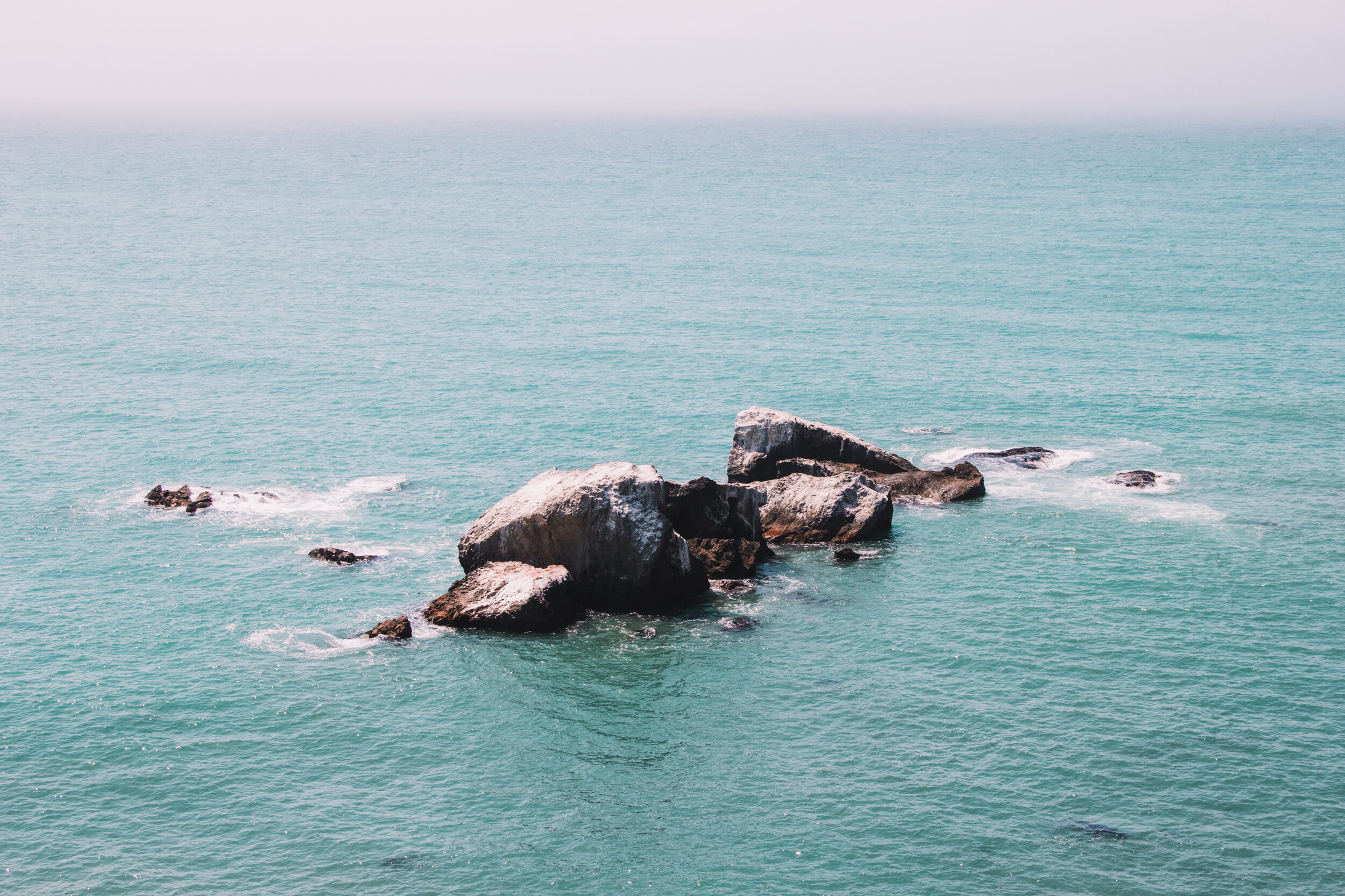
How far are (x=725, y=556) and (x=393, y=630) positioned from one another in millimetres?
17081

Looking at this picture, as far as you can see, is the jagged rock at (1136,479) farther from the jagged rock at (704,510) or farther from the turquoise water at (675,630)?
the jagged rock at (704,510)

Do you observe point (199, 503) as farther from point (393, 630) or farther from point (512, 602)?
point (512, 602)

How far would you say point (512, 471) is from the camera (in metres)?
79.1

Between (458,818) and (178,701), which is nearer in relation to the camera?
(458,818)

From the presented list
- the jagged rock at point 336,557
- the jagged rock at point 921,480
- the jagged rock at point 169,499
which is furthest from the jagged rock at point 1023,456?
the jagged rock at point 169,499

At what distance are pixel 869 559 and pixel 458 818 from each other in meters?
29.0

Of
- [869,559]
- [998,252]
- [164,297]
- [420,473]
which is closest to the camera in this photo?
[869,559]

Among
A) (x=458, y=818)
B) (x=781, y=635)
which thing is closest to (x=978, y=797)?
(x=781, y=635)

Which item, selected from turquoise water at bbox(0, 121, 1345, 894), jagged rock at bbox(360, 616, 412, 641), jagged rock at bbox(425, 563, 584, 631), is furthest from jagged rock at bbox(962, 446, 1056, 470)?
jagged rock at bbox(360, 616, 412, 641)

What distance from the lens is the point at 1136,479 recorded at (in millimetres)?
74438

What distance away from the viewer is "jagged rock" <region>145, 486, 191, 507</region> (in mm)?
72125

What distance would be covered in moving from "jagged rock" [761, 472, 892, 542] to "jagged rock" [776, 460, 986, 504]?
96.1 inches

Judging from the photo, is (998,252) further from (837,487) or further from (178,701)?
(178,701)

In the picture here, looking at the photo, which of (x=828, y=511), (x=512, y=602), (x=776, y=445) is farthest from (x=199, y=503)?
(x=828, y=511)
